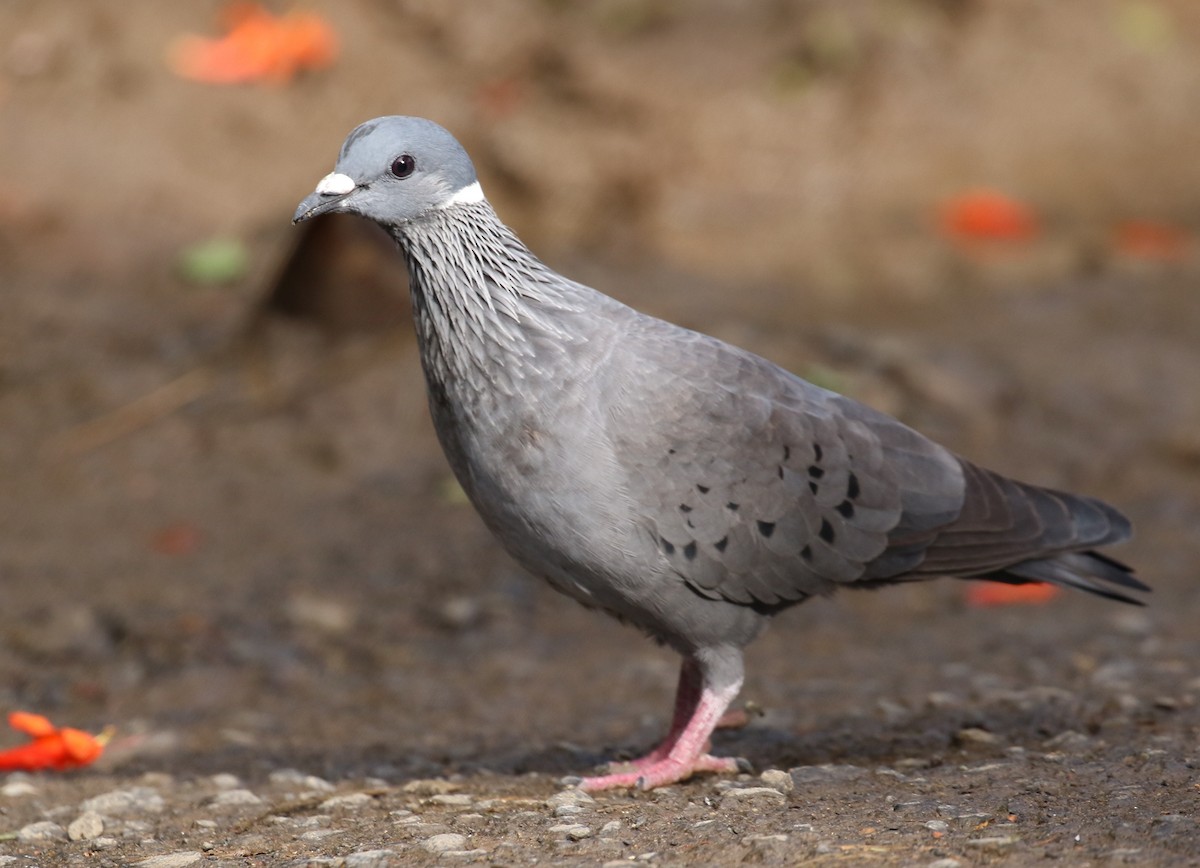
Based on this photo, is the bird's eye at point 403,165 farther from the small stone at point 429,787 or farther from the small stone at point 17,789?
the small stone at point 17,789

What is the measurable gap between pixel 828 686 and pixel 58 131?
8.01 m

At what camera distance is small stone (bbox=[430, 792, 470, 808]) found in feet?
14.2

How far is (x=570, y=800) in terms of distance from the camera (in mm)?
4262

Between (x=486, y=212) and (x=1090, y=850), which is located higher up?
(x=486, y=212)

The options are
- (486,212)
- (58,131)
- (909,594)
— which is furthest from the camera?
(58,131)

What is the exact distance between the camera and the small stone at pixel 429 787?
4543mm

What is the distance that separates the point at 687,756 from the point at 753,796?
46 centimetres

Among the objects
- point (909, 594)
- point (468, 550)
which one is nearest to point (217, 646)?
point (468, 550)

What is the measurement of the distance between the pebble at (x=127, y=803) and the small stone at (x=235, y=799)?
0.16m

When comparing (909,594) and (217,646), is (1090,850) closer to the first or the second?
(909,594)

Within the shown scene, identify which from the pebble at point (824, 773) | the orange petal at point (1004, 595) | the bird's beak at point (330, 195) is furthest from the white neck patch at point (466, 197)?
the orange petal at point (1004, 595)

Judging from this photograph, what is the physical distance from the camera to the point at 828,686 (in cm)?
599

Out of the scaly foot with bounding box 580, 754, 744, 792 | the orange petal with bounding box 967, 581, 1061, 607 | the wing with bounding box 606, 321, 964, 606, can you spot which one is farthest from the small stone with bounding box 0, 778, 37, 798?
the orange petal with bounding box 967, 581, 1061, 607

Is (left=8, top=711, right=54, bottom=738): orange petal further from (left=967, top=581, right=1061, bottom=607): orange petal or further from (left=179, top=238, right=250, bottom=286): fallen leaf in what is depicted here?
(left=179, top=238, right=250, bottom=286): fallen leaf
